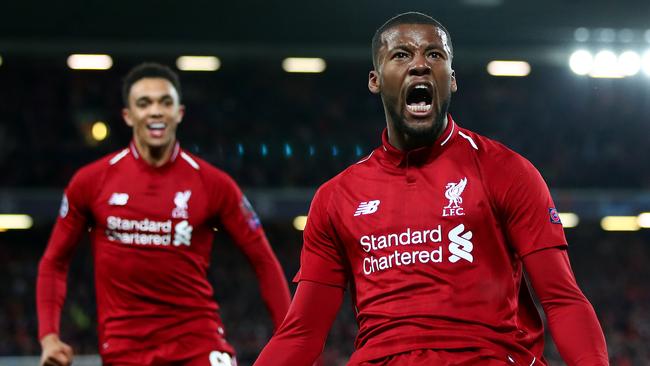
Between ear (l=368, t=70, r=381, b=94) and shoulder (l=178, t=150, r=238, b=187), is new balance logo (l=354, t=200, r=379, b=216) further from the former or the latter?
shoulder (l=178, t=150, r=238, b=187)

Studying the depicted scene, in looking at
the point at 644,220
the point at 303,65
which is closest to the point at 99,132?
the point at 303,65

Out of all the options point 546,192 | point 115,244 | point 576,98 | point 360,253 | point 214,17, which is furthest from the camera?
point 576,98

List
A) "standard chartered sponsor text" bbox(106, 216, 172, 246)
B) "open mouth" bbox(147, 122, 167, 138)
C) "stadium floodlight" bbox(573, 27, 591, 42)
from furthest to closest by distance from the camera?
"stadium floodlight" bbox(573, 27, 591, 42), "open mouth" bbox(147, 122, 167, 138), "standard chartered sponsor text" bbox(106, 216, 172, 246)

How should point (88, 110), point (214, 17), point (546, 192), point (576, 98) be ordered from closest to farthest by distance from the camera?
point (546, 192) < point (214, 17) < point (88, 110) < point (576, 98)

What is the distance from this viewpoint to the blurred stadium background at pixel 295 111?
54.2 ft

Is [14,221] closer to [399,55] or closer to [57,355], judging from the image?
[57,355]

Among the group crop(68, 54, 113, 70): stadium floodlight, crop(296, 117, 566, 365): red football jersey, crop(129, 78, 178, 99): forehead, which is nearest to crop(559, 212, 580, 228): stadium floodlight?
crop(68, 54, 113, 70): stadium floodlight

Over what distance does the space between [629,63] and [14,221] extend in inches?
448

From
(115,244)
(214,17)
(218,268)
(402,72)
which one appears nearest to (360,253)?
(402,72)

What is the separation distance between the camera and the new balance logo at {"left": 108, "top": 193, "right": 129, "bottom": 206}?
483 cm

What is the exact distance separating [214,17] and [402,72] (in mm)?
14090

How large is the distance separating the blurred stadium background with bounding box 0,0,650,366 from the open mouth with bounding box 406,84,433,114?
12851mm

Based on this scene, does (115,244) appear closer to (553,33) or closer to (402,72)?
(402,72)

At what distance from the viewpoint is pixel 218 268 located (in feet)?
61.1
